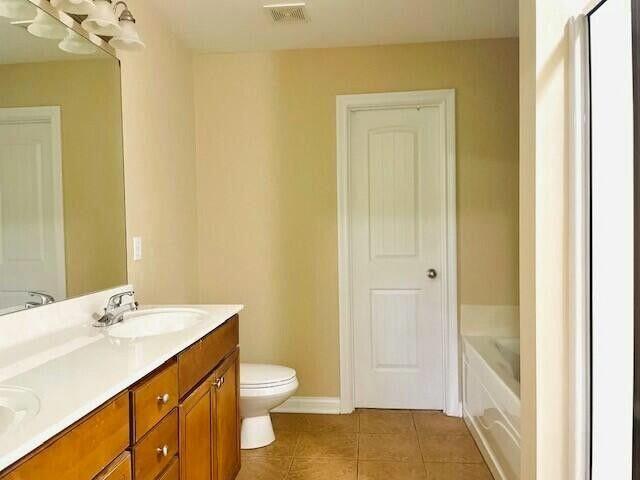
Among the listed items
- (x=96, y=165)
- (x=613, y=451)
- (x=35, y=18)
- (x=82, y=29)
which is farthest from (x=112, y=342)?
(x=613, y=451)

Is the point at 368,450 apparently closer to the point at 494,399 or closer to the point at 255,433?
the point at 255,433

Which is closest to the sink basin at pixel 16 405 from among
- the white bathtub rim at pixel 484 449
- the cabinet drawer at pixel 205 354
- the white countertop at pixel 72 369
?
the white countertop at pixel 72 369

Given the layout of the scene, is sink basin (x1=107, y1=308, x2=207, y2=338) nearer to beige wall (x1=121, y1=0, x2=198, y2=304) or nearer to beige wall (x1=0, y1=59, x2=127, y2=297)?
beige wall (x1=0, y1=59, x2=127, y2=297)

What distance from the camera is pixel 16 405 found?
3.32ft

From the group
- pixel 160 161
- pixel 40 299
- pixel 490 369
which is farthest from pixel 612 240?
pixel 160 161

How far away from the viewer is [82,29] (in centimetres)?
188

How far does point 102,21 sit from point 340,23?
140 centimetres

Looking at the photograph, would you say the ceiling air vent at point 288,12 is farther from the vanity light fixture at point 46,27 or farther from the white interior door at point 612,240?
the white interior door at point 612,240

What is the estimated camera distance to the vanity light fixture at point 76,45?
1.78 meters

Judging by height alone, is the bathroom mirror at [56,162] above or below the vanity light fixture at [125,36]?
below

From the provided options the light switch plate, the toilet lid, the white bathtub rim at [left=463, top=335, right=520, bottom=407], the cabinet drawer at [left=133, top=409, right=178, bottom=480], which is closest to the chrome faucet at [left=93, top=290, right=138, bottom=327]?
the light switch plate

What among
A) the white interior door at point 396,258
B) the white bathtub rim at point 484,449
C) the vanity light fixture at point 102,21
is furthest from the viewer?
the white interior door at point 396,258

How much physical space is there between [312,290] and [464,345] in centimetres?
105

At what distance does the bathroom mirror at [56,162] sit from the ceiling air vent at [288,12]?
92 centimetres
